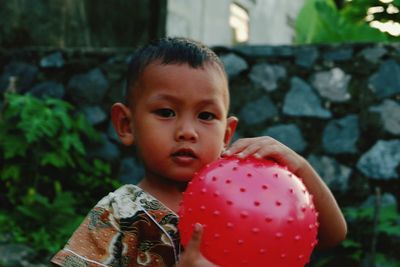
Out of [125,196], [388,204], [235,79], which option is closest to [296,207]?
[125,196]

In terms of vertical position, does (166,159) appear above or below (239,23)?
below

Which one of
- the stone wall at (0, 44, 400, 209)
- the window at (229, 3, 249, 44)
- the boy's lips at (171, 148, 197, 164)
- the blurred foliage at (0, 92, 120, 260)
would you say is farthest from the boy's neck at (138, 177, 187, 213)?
Result: the window at (229, 3, 249, 44)

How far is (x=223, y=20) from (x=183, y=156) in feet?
28.9

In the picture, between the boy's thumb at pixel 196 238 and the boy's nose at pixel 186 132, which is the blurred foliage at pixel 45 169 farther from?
the boy's thumb at pixel 196 238

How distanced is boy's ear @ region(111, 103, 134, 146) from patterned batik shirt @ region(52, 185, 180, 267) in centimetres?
23

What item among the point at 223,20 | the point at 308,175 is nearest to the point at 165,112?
the point at 308,175

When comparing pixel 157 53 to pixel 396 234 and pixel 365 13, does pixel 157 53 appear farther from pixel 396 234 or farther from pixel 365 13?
pixel 396 234

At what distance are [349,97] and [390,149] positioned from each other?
51 centimetres

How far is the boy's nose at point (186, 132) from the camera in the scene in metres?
1.74

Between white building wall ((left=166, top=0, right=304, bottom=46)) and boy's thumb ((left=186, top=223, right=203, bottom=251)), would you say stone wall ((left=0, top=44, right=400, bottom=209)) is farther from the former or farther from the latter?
boy's thumb ((left=186, top=223, right=203, bottom=251))

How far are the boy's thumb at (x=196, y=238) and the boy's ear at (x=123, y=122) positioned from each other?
618mm

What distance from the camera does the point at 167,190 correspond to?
191cm

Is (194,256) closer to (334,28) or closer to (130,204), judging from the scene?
(130,204)

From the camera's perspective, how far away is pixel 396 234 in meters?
4.16
